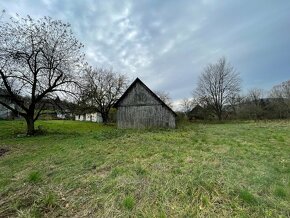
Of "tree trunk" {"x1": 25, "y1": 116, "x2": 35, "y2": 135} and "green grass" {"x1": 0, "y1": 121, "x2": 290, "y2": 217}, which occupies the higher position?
"tree trunk" {"x1": 25, "y1": 116, "x2": 35, "y2": 135}

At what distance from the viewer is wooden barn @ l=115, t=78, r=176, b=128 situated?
2136 centimetres

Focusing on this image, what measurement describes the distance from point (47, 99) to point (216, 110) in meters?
34.6

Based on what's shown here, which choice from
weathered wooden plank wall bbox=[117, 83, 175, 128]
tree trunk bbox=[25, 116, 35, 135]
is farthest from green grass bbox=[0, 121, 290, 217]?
weathered wooden plank wall bbox=[117, 83, 175, 128]

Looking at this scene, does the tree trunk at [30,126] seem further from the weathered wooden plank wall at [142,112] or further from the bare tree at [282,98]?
the bare tree at [282,98]

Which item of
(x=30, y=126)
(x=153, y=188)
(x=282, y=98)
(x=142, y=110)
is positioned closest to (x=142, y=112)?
(x=142, y=110)

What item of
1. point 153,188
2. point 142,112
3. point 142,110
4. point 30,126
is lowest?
point 153,188

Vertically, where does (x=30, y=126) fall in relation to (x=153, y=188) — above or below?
above

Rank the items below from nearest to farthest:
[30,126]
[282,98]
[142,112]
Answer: [30,126] < [142,112] < [282,98]

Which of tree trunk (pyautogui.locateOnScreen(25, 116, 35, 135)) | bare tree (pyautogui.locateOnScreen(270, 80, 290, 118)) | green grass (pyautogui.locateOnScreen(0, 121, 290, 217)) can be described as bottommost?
green grass (pyautogui.locateOnScreen(0, 121, 290, 217))

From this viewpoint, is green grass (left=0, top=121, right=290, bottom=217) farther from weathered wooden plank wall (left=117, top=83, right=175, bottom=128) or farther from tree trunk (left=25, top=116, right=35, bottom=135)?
weathered wooden plank wall (left=117, top=83, right=175, bottom=128)

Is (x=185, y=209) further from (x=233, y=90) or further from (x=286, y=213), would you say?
(x=233, y=90)

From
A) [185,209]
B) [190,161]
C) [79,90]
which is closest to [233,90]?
[79,90]

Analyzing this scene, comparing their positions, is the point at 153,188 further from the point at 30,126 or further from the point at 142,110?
the point at 30,126

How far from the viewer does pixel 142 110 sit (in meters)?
21.6
